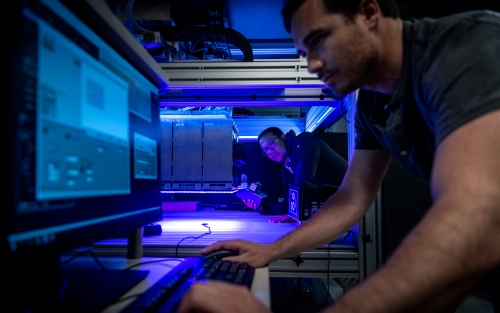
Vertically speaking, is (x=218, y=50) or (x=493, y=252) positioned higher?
(x=218, y=50)

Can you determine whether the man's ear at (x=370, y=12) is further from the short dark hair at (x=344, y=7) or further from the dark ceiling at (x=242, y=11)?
the dark ceiling at (x=242, y=11)

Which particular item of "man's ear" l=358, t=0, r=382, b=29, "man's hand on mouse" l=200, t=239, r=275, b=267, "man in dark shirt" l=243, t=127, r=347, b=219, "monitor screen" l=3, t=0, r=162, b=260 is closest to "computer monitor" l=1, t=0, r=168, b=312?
"monitor screen" l=3, t=0, r=162, b=260

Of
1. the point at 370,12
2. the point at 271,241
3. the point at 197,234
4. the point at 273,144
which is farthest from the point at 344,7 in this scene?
the point at 273,144

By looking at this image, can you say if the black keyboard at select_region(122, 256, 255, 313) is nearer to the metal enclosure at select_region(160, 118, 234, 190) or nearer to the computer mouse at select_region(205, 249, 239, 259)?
the computer mouse at select_region(205, 249, 239, 259)

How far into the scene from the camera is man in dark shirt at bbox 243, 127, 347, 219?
94.8 inches

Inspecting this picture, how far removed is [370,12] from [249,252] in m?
0.80

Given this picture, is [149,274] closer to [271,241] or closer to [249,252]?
[249,252]

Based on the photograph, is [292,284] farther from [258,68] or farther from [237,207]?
[258,68]

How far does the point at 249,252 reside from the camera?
86 cm

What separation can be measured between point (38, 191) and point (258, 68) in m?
1.17

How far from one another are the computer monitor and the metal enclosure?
1.09 metres

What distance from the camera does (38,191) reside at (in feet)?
1.50

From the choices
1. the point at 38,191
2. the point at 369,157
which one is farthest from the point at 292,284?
the point at 38,191

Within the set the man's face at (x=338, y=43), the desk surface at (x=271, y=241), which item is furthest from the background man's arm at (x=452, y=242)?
the desk surface at (x=271, y=241)
